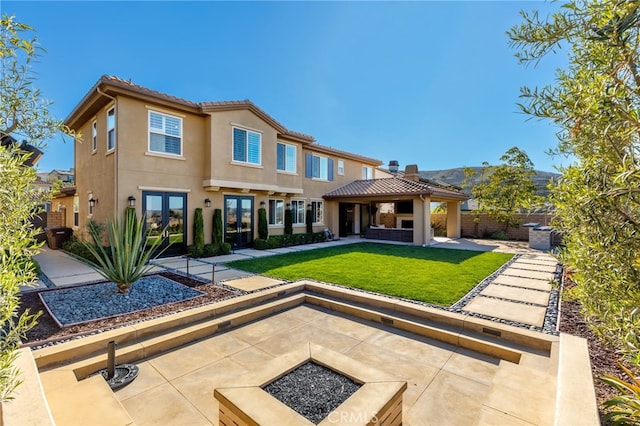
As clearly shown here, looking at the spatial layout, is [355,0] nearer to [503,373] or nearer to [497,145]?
[503,373]

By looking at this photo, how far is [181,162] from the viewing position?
474 inches

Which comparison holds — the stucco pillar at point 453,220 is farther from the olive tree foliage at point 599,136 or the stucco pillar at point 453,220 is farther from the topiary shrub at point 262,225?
the olive tree foliage at point 599,136

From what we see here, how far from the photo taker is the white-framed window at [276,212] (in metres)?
16.2

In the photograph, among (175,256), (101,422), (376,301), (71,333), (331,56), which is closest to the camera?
(101,422)

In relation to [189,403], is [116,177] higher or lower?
higher

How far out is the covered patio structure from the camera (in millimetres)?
15883

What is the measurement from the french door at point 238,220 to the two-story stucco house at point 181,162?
0.05 m

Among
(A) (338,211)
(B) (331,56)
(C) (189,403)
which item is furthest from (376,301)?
(A) (338,211)

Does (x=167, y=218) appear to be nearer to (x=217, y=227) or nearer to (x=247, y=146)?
(x=217, y=227)

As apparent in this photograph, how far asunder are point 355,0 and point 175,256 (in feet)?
38.0

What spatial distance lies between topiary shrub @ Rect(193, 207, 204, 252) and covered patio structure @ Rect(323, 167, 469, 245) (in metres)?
9.05

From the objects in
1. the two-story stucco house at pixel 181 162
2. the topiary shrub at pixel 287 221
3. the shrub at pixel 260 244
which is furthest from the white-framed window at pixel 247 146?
the shrub at pixel 260 244

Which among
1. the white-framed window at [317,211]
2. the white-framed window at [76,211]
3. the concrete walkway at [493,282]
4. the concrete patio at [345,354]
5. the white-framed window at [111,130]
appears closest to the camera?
the concrete patio at [345,354]

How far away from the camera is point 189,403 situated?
316 cm
